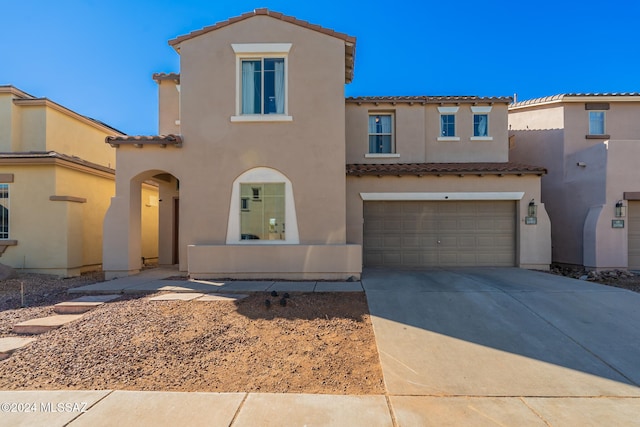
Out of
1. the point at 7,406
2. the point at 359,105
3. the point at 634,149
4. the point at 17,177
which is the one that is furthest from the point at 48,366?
the point at 634,149

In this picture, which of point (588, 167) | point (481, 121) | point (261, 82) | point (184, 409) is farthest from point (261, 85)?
point (588, 167)

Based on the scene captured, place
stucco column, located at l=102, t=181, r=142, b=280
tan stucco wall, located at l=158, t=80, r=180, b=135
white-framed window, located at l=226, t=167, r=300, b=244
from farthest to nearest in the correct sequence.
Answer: tan stucco wall, located at l=158, t=80, r=180, b=135 → stucco column, located at l=102, t=181, r=142, b=280 → white-framed window, located at l=226, t=167, r=300, b=244

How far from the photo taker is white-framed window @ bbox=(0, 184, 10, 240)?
11.3 m

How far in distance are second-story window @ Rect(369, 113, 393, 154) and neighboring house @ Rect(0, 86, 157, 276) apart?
1020cm

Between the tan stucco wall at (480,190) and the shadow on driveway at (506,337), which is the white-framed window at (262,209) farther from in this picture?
the shadow on driveway at (506,337)

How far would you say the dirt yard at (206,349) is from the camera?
4.10m

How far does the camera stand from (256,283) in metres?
8.68

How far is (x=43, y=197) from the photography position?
1121cm

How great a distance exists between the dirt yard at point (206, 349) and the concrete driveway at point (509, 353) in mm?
550

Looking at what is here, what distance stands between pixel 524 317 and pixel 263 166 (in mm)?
6989

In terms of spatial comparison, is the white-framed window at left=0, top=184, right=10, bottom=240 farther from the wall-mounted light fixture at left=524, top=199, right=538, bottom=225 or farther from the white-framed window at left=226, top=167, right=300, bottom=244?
the wall-mounted light fixture at left=524, top=199, right=538, bottom=225

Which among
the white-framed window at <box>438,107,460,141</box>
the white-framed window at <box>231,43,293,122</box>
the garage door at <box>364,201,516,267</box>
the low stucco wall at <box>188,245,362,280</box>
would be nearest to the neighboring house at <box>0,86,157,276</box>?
the low stucco wall at <box>188,245,362,280</box>

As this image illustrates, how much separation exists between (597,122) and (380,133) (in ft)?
28.3

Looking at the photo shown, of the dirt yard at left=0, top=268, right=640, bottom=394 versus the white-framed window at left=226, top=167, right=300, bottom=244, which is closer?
the dirt yard at left=0, top=268, right=640, bottom=394
